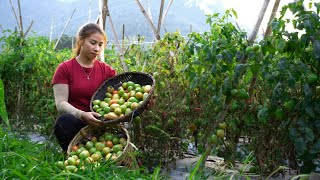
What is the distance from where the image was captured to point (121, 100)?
2619mm

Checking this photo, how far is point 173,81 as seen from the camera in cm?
299

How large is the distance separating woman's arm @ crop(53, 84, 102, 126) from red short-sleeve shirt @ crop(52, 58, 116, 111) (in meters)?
0.05

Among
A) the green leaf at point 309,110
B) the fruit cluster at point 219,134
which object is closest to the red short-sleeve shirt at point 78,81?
the fruit cluster at point 219,134

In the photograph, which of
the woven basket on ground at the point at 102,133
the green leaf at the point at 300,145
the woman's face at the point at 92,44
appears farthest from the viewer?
the woman's face at the point at 92,44

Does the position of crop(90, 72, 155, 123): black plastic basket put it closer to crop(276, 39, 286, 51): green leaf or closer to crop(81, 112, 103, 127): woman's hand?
crop(81, 112, 103, 127): woman's hand

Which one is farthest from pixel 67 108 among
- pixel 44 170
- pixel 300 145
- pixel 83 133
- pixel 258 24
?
pixel 300 145

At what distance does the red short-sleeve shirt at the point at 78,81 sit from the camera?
9.16 feet

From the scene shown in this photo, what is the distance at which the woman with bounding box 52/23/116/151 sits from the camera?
2680 mm

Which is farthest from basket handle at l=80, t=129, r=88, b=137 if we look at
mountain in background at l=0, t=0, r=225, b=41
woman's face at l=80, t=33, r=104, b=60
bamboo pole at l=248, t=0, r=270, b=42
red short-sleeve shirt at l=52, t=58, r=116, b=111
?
mountain in background at l=0, t=0, r=225, b=41

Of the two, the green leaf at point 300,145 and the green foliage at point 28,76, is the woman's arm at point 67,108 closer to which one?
the green leaf at point 300,145

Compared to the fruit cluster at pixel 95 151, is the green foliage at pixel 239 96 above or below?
above

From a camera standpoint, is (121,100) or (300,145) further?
(121,100)

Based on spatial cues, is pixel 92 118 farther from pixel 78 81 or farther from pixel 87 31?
pixel 87 31

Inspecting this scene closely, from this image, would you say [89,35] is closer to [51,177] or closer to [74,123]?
Answer: [74,123]
